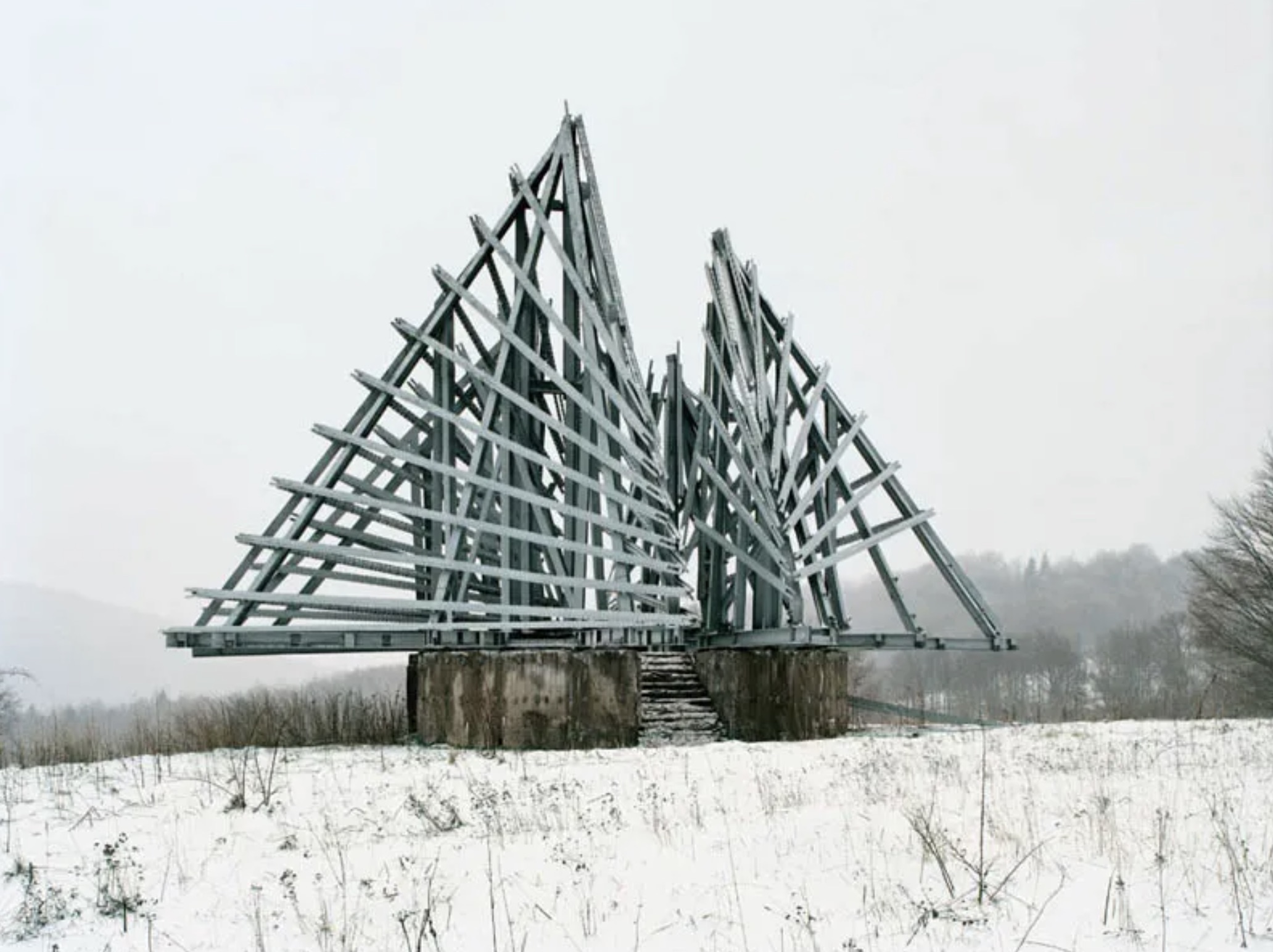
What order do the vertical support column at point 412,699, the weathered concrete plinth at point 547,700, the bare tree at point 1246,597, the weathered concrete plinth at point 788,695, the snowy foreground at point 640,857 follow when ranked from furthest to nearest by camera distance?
the bare tree at point 1246,597 < the vertical support column at point 412,699 < the weathered concrete plinth at point 788,695 < the weathered concrete plinth at point 547,700 < the snowy foreground at point 640,857

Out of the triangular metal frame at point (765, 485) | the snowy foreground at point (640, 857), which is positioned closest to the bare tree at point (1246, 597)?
the triangular metal frame at point (765, 485)

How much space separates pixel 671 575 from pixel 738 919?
32.6 feet

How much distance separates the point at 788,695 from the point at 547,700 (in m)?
3.75

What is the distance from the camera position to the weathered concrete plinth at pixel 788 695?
55.6 ft

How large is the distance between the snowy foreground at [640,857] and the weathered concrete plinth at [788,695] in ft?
14.4

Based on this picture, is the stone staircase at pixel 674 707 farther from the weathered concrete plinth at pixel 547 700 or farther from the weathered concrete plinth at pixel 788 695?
the weathered concrete plinth at pixel 547 700

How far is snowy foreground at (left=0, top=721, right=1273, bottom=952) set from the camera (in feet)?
21.8

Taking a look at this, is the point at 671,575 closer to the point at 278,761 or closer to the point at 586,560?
the point at 586,560

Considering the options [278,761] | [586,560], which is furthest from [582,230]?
[278,761]

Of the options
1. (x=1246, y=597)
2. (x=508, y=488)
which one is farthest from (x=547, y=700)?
(x=1246, y=597)

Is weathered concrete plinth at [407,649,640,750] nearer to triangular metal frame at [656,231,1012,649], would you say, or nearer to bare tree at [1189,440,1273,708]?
triangular metal frame at [656,231,1012,649]

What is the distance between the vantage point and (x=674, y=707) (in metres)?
17.9

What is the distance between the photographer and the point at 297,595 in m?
16.3

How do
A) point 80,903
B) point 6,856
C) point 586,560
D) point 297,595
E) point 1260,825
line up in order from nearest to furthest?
point 80,903
point 6,856
point 1260,825
point 297,595
point 586,560
